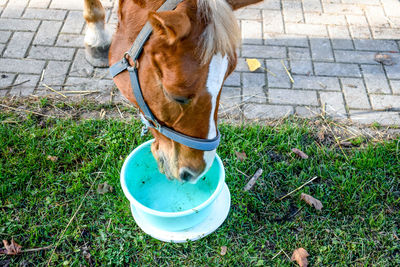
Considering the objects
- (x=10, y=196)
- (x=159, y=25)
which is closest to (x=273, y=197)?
(x=159, y=25)

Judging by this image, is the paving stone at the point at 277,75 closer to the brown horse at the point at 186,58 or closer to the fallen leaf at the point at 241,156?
the fallen leaf at the point at 241,156

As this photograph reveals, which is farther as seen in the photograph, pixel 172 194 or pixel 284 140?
pixel 284 140

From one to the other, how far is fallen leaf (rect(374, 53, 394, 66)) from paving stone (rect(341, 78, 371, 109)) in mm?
410

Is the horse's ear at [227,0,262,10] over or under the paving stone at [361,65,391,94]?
over

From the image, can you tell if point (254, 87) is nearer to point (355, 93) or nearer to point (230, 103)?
point (230, 103)

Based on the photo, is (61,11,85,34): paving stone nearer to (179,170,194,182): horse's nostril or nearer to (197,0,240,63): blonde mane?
(179,170,194,182): horse's nostril

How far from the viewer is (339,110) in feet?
11.6

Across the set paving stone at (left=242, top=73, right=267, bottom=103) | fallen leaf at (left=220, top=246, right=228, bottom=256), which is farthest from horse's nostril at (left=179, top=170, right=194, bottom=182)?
paving stone at (left=242, top=73, right=267, bottom=103)

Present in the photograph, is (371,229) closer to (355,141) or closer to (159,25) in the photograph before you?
(355,141)

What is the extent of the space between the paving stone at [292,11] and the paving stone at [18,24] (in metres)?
2.95

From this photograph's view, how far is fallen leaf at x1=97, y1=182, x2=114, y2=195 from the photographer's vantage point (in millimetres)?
2811

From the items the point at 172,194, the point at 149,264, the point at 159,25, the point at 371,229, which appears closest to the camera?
the point at 159,25

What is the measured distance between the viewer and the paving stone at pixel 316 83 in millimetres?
3719

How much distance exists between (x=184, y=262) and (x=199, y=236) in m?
0.20
